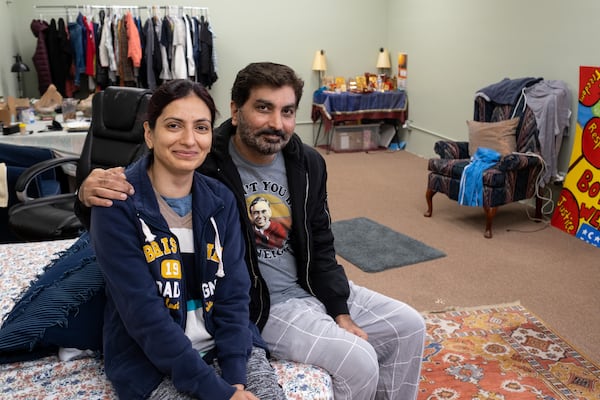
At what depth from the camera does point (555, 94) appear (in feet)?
12.9

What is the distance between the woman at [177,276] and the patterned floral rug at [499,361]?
3.37 ft

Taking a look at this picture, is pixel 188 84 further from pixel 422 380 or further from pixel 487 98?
pixel 487 98

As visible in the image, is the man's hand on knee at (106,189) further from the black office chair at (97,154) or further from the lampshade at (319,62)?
the lampshade at (319,62)

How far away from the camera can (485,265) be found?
10.9 feet

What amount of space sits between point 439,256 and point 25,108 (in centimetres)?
322

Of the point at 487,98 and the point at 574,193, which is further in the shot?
the point at 487,98

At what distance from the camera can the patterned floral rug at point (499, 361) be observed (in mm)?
2090

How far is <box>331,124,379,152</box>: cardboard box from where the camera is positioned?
6719mm

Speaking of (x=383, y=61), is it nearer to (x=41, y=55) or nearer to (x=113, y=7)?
(x=113, y=7)

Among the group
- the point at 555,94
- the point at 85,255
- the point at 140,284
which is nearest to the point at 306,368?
the point at 140,284

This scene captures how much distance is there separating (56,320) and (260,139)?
76 centimetres

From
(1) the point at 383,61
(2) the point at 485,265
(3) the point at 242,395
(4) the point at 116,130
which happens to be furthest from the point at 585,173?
(1) the point at 383,61

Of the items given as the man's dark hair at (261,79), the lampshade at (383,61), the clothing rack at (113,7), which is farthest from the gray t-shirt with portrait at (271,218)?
the lampshade at (383,61)

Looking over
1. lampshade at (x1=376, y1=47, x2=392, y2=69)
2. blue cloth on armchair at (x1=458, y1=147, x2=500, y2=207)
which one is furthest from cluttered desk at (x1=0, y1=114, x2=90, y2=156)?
lampshade at (x1=376, y1=47, x2=392, y2=69)
